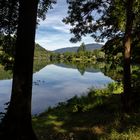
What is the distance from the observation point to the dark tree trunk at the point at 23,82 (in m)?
10.3

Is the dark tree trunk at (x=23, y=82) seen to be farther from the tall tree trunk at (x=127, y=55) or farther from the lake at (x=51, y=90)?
the tall tree trunk at (x=127, y=55)

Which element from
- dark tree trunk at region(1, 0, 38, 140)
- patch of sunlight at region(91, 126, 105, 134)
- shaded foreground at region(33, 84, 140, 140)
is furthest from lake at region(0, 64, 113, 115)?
patch of sunlight at region(91, 126, 105, 134)

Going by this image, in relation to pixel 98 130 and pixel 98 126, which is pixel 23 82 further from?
pixel 98 126

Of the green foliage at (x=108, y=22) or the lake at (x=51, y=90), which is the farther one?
the lake at (x=51, y=90)

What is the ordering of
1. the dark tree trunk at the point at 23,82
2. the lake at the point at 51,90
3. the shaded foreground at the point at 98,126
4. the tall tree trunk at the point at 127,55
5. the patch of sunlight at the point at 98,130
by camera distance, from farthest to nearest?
the lake at the point at 51,90, the tall tree trunk at the point at 127,55, the patch of sunlight at the point at 98,130, the shaded foreground at the point at 98,126, the dark tree trunk at the point at 23,82

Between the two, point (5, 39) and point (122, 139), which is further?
point (5, 39)

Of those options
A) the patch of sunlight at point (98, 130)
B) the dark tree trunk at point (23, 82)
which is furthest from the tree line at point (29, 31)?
the patch of sunlight at point (98, 130)

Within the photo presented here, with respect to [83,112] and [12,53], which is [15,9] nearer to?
[12,53]

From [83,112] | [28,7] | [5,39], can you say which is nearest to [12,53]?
[5,39]

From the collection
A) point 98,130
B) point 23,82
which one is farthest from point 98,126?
point 23,82

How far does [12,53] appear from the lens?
49.7ft

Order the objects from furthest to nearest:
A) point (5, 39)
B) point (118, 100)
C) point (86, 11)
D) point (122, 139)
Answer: point (118, 100), point (86, 11), point (5, 39), point (122, 139)

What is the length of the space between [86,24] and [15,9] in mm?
6602

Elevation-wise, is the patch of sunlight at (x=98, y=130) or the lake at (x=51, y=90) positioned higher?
the patch of sunlight at (x=98, y=130)
